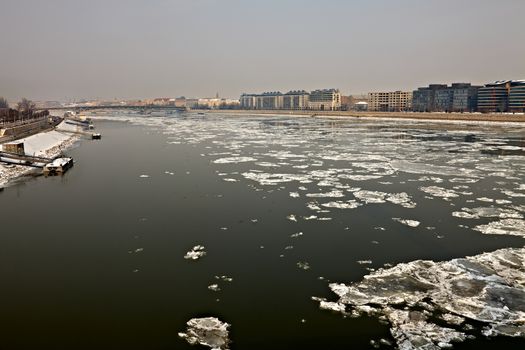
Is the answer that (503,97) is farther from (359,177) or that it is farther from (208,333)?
(208,333)

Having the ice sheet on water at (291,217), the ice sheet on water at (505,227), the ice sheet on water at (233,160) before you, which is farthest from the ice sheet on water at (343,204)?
the ice sheet on water at (233,160)

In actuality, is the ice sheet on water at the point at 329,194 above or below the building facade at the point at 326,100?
below

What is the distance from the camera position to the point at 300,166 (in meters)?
23.5

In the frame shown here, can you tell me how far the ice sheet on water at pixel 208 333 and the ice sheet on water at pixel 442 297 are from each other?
2.34 metres

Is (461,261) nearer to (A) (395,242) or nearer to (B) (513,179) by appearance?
(A) (395,242)

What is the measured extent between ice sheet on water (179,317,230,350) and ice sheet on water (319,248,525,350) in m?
2.34

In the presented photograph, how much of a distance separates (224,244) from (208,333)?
13.5 feet

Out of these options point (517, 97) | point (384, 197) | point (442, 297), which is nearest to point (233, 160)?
point (384, 197)

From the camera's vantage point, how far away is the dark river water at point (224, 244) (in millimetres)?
6902

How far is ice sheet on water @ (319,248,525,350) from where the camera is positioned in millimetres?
6645

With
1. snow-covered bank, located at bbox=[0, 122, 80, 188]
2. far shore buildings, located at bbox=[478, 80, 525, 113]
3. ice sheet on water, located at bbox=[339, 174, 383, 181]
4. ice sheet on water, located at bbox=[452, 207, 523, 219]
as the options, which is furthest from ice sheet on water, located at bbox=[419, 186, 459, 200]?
far shore buildings, located at bbox=[478, 80, 525, 113]

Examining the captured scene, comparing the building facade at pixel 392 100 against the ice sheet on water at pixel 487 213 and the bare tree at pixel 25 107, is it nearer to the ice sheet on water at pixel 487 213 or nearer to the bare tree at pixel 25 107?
the bare tree at pixel 25 107

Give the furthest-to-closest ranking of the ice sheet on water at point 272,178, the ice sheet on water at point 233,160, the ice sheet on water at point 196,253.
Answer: the ice sheet on water at point 233,160 < the ice sheet on water at point 272,178 < the ice sheet on water at point 196,253

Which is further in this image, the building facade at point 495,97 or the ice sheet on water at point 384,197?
the building facade at point 495,97
